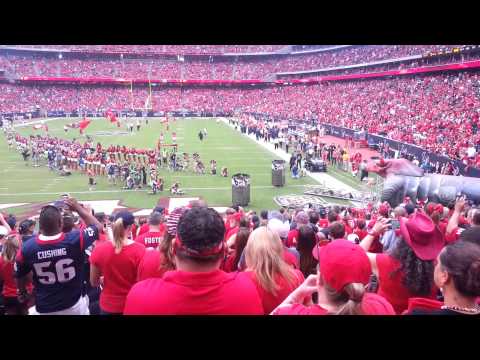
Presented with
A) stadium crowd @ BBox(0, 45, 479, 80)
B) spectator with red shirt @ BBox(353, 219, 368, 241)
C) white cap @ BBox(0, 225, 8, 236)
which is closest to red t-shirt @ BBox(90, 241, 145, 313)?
white cap @ BBox(0, 225, 8, 236)

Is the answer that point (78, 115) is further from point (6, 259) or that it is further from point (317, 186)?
point (6, 259)

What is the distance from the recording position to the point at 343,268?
7.43 ft

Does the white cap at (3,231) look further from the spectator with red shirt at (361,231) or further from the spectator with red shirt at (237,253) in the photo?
the spectator with red shirt at (361,231)

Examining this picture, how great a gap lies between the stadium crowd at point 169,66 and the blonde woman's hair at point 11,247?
60.2m

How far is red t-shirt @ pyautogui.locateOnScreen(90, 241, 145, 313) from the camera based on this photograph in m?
4.02

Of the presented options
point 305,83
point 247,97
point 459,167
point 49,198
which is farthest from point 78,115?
point 459,167

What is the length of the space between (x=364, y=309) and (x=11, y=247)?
419 centimetres

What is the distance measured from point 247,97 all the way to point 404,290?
68.0 m

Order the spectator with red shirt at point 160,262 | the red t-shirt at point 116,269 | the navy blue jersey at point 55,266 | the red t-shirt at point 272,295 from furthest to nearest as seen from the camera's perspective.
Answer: the red t-shirt at point 116,269 < the navy blue jersey at point 55,266 < the spectator with red shirt at point 160,262 < the red t-shirt at point 272,295

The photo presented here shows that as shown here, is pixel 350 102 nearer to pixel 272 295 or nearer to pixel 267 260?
pixel 267 260

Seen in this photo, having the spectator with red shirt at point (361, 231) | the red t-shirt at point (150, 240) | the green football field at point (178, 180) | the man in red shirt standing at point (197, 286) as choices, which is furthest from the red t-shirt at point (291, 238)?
the green football field at point (178, 180)

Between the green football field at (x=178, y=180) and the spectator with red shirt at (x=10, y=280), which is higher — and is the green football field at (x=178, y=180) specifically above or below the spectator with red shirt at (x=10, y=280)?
below

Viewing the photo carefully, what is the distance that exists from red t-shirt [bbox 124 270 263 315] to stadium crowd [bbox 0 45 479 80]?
6164 centimetres

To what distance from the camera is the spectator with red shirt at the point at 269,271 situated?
10.2 feet
